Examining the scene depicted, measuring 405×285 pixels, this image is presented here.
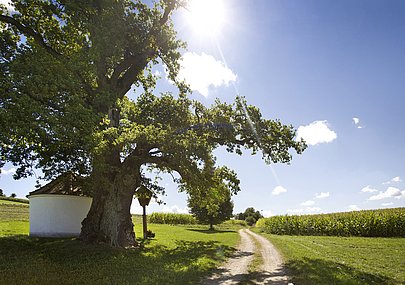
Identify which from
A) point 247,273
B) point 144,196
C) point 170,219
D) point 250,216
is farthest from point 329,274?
point 250,216

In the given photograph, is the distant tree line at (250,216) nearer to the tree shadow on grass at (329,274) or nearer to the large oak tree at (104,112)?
the large oak tree at (104,112)

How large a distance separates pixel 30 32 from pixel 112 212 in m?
11.6

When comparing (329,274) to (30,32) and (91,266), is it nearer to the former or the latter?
(91,266)

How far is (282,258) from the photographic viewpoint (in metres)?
15.3

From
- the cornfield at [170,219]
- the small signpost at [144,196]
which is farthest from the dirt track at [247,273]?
the cornfield at [170,219]

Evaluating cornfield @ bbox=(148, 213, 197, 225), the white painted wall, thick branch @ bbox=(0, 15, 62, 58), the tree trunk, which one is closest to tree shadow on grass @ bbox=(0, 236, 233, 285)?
the tree trunk

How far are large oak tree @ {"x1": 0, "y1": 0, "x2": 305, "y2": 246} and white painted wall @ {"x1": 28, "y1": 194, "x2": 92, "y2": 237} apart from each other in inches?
293

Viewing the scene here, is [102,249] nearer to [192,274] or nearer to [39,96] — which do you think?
[192,274]

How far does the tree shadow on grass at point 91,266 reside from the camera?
1020 centimetres

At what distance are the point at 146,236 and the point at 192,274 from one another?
16.7 meters

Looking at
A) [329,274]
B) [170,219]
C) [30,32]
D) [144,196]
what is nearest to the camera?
[329,274]

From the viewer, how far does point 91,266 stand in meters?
12.5

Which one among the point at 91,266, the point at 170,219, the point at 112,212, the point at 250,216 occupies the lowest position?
the point at 250,216

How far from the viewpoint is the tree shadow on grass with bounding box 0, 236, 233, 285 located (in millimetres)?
10197
